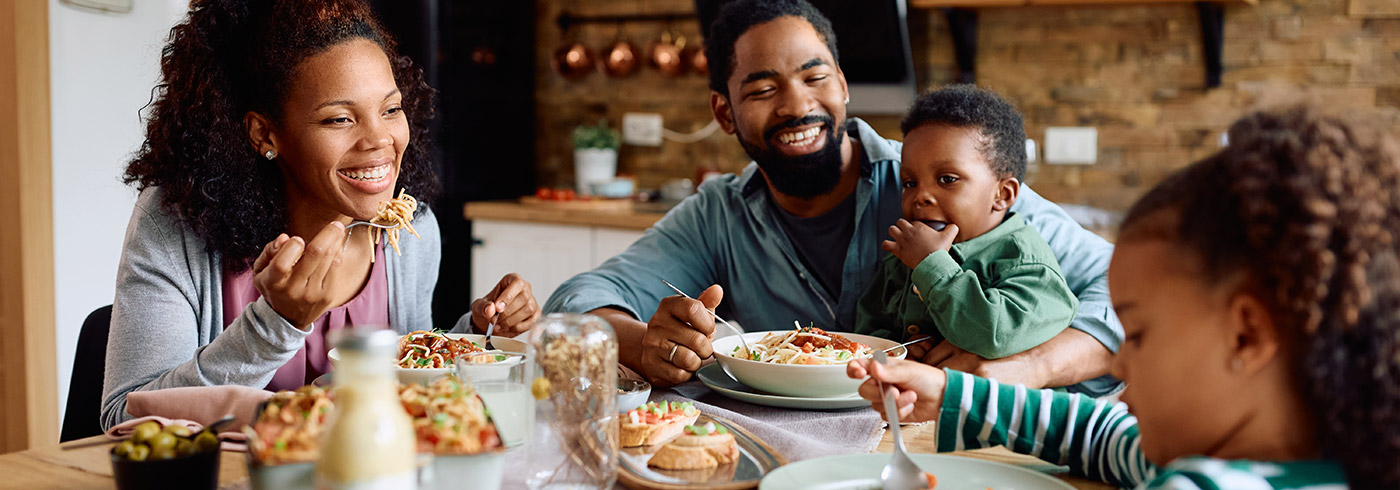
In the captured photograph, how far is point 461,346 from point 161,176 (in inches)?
25.0

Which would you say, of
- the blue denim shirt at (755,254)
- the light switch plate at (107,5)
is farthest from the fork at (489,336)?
the light switch plate at (107,5)

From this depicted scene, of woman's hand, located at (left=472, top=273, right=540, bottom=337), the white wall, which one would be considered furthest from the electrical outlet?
woman's hand, located at (left=472, top=273, right=540, bottom=337)

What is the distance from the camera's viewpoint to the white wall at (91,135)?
2.95m

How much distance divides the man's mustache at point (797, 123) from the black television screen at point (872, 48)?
1654 millimetres

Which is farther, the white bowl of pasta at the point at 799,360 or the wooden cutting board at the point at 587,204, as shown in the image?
the wooden cutting board at the point at 587,204

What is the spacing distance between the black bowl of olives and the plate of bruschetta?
15.9 inches

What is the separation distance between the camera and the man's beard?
2.06 m

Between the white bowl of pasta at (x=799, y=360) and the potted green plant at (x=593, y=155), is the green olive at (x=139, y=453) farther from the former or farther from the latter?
the potted green plant at (x=593, y=155)

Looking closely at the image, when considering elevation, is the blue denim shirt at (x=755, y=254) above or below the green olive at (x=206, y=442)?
above

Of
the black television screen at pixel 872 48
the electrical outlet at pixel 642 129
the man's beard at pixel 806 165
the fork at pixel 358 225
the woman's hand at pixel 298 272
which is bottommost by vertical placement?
the woman's hand at pixel 298 272

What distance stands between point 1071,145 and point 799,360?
2.64m

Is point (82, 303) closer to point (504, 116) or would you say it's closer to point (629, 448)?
point (504, 116)

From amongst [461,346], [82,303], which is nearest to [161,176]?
[461,346]

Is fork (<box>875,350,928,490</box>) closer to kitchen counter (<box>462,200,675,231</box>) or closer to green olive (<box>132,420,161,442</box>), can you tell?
green olive (<box>132,420,161,442</box>)
